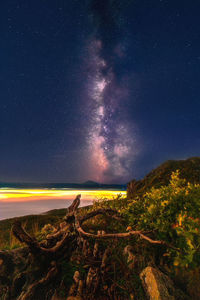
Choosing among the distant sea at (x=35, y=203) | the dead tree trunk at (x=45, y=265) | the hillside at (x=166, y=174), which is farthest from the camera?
the distant sea at (x=35, y=203)

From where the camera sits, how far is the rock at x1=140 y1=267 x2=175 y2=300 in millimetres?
2607

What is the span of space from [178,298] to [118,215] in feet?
6.23

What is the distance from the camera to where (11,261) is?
9.77 feet

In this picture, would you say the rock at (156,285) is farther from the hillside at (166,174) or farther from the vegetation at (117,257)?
the hillside at (166,174)

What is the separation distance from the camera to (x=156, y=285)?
8.75ft

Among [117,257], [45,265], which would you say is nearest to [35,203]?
[45,265]

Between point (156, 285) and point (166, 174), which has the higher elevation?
point (166, 174)

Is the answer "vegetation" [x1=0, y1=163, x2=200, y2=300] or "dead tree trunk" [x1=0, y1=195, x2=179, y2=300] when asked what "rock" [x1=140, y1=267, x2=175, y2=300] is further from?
"dead tree trunk" [x1=0, y1=195, x2=179, y2=300]

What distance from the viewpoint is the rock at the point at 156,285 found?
8.55 ft

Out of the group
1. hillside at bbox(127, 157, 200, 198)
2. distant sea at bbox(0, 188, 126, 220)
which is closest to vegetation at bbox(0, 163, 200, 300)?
distant sea at bbox(0, 188, 126, 220)

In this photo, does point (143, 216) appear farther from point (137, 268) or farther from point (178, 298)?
point (178, 298)

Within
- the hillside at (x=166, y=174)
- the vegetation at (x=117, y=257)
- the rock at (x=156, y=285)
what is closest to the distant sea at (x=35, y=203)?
the vegetation at (x=117, y=257)

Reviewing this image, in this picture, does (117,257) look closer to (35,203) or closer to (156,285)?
(156,285)

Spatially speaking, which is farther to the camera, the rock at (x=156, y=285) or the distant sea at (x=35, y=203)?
the distant sea at (x=35, y=203)
